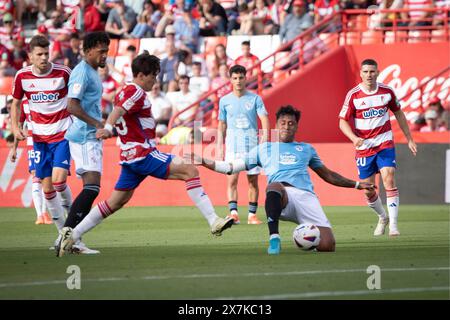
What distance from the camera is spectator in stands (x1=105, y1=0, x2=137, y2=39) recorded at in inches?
1091

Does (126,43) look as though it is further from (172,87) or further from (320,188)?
(320,188)

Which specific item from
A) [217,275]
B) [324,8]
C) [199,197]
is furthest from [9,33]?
[217,275]

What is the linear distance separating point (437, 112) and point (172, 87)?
6.41 metres

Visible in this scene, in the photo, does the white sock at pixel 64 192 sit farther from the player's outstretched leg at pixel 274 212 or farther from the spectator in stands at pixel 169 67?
the spectator in stands at pixel 169 67

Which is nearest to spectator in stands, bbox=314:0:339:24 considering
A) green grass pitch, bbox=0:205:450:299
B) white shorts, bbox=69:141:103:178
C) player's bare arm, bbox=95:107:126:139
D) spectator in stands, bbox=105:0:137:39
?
spectator in stands, bbox=105:0:137:39

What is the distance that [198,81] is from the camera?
81.8 ft

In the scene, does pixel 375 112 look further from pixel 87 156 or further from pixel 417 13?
pixel 417 13

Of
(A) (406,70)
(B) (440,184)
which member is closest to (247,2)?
(A) (406,70)

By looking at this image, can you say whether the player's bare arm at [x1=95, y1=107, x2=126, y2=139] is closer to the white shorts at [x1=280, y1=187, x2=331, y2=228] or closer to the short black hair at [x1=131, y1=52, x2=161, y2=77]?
the short black hair at [x1=131, y1=52, x2=161, y2=77]

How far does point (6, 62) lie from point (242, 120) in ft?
40.2

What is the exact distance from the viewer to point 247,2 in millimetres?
26594

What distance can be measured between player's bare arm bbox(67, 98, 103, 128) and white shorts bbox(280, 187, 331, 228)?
2149mm

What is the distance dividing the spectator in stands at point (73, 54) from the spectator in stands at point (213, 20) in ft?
10.3
